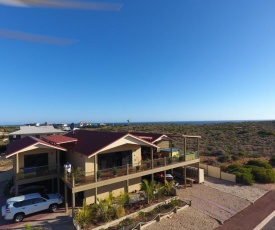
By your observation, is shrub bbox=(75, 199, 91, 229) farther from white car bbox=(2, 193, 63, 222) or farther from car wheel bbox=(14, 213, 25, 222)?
car wheel bbox=(14, 213, 25, 222)

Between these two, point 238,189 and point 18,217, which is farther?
point 238,189

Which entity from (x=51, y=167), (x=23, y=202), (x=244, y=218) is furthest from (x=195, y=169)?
(x=23, y=202)

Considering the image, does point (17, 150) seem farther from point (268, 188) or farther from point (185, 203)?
point (268, 188)

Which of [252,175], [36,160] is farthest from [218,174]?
[36,160]

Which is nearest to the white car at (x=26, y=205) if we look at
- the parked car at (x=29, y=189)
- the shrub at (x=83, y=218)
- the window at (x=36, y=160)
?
the parked car at (x=29, y=189)

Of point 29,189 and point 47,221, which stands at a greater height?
point 29,189

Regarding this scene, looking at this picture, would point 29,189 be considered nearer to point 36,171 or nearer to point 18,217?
point 36,171

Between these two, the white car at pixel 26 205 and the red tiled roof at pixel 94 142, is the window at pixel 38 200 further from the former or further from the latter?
the red tiled roof at pixel 94 142
